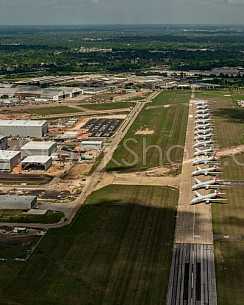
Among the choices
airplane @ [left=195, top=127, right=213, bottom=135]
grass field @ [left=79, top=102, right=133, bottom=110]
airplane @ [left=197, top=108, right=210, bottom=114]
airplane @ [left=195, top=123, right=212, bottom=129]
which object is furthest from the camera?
grass field @ [left=79, top=102, right=133, bottom=110]

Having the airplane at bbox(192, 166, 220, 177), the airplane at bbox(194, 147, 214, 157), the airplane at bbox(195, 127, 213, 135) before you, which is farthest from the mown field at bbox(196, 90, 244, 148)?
the airplane at bbox(192, 166, 220, 177)

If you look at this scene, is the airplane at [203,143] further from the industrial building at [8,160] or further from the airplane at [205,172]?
the industrial building at [8,160]

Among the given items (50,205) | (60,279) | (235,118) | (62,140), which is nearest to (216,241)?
(60,279)

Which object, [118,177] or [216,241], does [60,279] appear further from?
[118,177]

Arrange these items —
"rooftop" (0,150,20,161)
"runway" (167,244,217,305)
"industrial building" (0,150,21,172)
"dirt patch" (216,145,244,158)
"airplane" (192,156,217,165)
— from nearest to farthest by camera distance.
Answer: "runway" (167,244,217,305), "industrial building" (0,150,21,172), "rooftop" (0,150,20,161), "airplane" (192,156,217,165), "dirt patch" (216,145,244,158)

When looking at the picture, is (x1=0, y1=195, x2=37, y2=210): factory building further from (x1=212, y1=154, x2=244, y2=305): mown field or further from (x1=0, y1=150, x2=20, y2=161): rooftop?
(x1=212, y1=154, x2=244, y2=305): mown field

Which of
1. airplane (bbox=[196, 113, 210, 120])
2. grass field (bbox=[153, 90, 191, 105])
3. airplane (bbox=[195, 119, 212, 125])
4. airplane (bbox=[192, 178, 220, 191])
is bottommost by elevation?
grass field (bbox=[153, 90, 191, 105])
